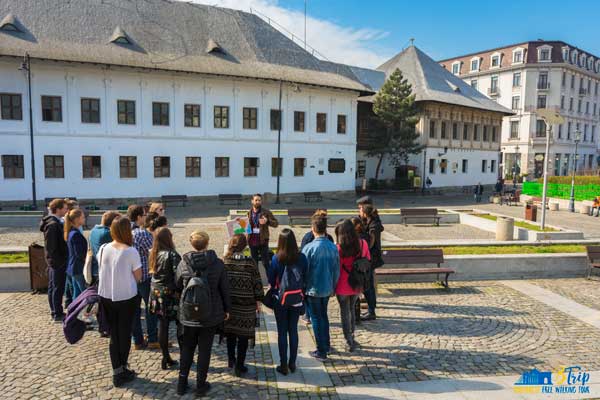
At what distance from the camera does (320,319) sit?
5.74 metres

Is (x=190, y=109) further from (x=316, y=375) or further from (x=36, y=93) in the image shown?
(x=316, y=375)

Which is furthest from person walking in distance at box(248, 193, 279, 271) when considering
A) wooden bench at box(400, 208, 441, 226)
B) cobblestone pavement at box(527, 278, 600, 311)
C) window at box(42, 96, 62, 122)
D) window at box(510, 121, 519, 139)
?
window at box(510, 121, 519, 139)

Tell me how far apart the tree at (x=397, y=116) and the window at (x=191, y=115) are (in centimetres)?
1601

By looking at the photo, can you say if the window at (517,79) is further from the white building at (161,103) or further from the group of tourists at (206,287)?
the group of tourists at (206,287)

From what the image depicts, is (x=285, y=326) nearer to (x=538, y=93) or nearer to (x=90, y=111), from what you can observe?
(x=90, y=111)

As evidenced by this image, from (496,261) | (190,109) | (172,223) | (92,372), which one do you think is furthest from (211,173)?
(92,372)

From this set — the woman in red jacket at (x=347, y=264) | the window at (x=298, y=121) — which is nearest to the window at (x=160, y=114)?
the window at (x=298, y=121)

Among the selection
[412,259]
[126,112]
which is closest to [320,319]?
[412,259]

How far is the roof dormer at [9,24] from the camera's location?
2427cm

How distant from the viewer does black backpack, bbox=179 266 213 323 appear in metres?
4.58

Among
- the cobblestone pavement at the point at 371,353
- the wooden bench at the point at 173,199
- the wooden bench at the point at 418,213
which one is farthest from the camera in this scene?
the wooden bench at the point at 173,199

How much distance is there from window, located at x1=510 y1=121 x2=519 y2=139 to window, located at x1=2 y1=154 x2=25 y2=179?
62549 mm

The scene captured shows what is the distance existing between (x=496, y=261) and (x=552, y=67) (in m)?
63.5

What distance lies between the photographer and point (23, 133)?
24359 millimetres
